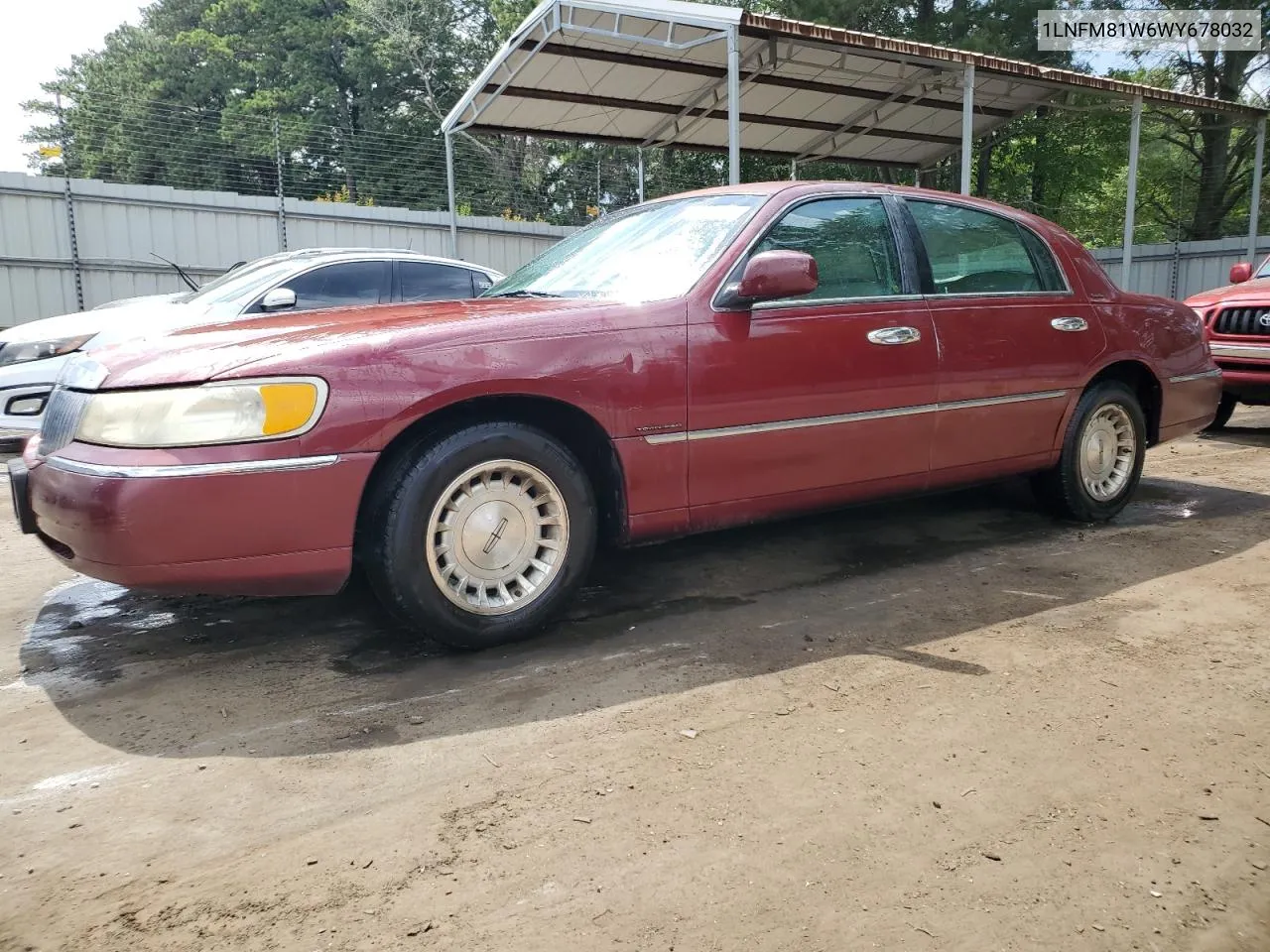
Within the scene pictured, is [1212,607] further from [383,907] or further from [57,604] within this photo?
[57,604]

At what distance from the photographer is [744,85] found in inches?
432

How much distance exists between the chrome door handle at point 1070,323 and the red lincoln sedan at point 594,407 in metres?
0.03

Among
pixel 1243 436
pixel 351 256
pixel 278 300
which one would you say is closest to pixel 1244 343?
pixel 1243 436

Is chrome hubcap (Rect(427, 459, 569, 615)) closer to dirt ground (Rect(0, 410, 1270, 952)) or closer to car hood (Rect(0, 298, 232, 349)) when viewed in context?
dirt ground (Rect(0, 410, 1270, 952))

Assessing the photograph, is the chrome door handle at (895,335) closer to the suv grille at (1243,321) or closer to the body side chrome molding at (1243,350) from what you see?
the body side chrome molding at (1243,350)

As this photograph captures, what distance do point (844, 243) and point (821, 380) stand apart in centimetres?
68

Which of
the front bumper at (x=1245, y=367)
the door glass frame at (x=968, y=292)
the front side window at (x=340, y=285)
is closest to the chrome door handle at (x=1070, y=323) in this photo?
the door glass frame at (x=968, y=292)

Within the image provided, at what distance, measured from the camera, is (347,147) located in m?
20.9

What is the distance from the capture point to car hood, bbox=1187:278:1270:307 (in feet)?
24.7

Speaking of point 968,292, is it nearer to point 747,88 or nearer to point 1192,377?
point 1192,377

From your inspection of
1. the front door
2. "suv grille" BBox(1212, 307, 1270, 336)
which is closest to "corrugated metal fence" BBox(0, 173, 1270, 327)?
"suv grille" BBox(1212, 307, 1270, 336)

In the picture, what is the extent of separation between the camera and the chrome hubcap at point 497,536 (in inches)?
117

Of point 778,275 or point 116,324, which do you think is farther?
point 116,324

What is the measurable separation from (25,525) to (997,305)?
3.96m
